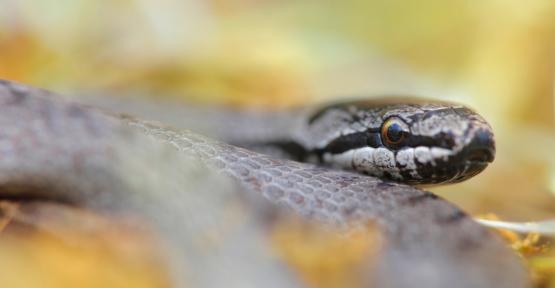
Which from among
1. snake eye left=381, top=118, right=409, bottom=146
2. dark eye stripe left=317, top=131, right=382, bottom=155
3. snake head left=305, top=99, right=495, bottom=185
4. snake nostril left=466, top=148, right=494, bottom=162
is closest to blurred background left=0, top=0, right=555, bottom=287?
dark eye stripe left=317, top=131, right=382, bottom=155

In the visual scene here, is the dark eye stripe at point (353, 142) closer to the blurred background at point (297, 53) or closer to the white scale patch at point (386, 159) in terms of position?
the white scale patch at point (386, 159)

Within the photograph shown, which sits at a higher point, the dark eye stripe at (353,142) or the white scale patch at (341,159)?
the dark eye stripe at (353,142)

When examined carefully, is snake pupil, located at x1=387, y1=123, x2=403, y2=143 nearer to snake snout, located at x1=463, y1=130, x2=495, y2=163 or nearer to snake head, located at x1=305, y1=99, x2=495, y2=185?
snake head, located at x1=305, y1=99, x2=495, y2=185

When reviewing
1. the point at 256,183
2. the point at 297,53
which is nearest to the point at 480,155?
the point at 256,183

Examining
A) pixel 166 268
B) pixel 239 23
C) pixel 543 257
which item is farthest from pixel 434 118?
pixel 239 23

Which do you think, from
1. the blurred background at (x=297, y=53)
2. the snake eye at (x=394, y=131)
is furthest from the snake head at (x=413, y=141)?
the blurred background at (x=297, y=53)

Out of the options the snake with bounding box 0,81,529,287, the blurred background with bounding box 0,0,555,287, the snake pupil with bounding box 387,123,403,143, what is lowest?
the snake with bounding box 0,81,529,287
